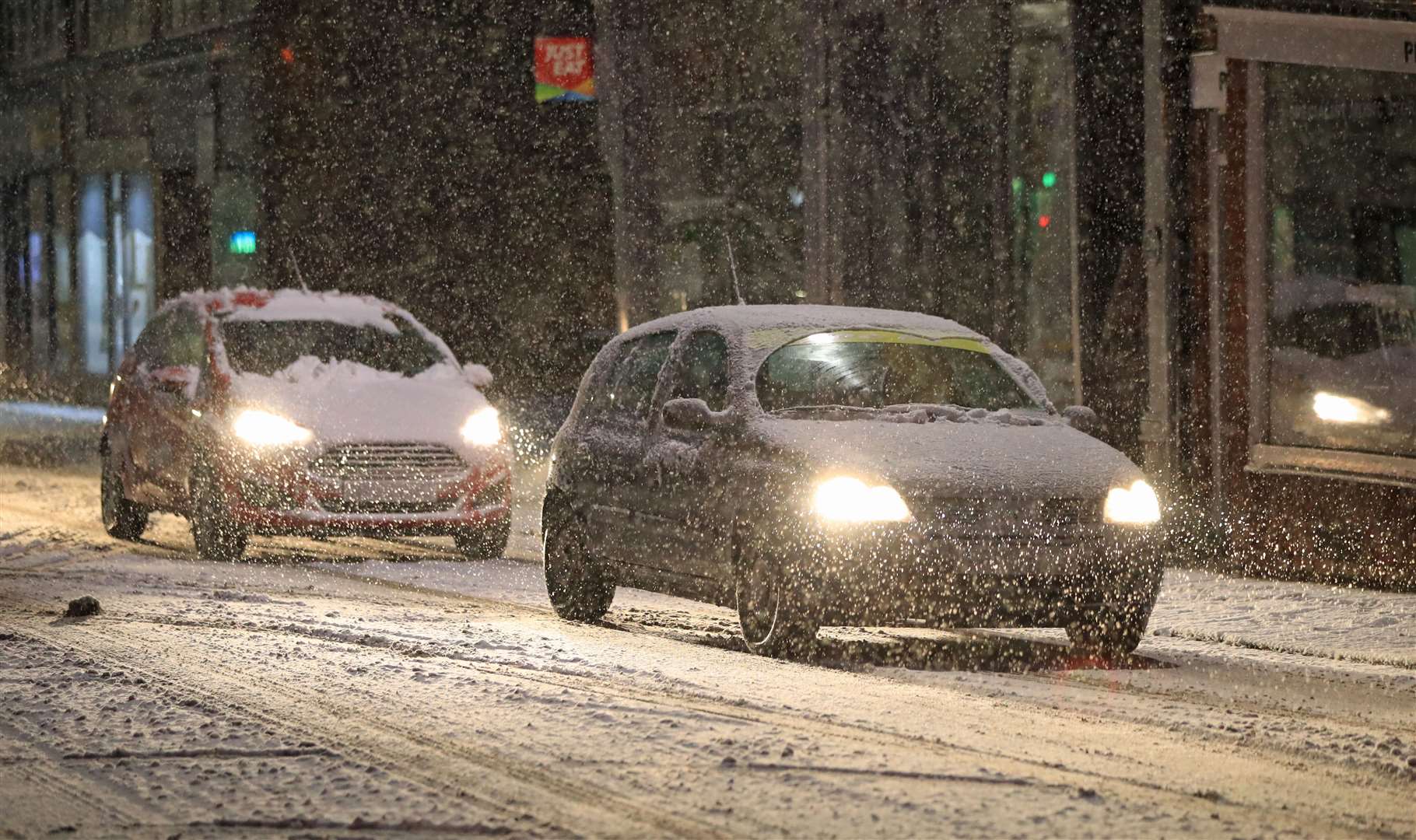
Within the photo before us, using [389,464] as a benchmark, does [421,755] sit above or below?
below

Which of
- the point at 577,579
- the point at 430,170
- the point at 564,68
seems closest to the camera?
the point at 577,579

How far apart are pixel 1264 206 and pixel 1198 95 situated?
803 mm

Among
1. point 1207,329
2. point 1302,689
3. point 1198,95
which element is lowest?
point 1302,689

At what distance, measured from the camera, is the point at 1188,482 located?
14.7m

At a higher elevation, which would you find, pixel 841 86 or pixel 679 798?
pixel 841 86

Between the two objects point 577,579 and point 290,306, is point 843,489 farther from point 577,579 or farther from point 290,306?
point 290,306

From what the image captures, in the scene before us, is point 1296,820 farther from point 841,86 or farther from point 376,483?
point 841,86

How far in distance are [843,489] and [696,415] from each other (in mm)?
1052

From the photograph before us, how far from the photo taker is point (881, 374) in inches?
408

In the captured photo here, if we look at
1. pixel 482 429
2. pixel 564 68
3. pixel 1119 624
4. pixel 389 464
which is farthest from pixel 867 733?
pixel 564 68

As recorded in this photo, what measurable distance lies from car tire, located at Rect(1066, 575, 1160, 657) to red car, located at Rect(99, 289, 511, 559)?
522cm

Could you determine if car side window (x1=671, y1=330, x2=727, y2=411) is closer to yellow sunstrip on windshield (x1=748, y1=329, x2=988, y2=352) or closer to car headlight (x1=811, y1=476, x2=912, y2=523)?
yellow sunstrip on windshield (x1=748, y1=329, x2=988, y2=352)

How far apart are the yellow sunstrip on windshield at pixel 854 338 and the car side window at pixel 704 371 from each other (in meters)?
0.19

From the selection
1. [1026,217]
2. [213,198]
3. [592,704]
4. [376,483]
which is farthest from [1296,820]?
[213,198]
